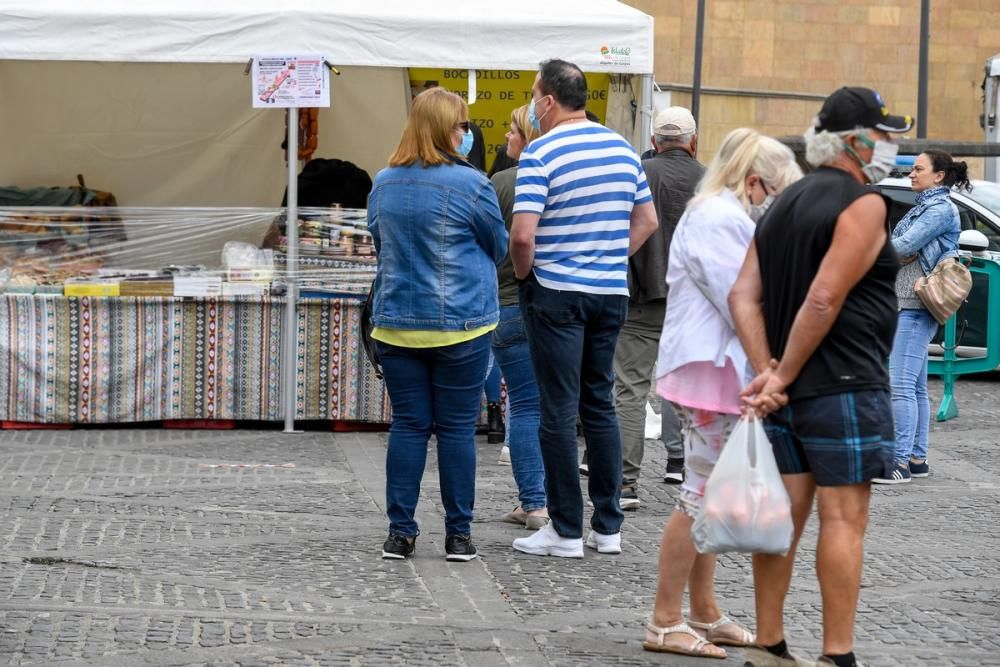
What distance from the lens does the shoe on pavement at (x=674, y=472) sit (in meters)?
7.98

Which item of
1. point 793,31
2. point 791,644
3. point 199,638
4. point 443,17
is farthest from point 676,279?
point 793,31

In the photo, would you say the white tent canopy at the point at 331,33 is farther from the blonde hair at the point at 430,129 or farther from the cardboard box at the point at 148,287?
the blonde hair at the point at 430,129

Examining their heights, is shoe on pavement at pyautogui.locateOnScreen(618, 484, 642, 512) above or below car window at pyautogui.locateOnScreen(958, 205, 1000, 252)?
below

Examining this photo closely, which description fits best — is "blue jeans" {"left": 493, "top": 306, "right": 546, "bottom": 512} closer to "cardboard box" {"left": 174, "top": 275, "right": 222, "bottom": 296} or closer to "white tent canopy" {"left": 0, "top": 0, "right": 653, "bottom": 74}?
"white tent canopy" {"left": 0, "top": 0, "right": 653, "bottom": 74}

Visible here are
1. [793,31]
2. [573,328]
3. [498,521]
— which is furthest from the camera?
[793,31]

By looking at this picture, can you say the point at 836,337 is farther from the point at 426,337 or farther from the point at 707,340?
the point at 426,337

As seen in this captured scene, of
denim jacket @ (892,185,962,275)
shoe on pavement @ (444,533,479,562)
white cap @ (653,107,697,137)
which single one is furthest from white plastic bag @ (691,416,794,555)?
denim jacket @ (892,185,962,275)

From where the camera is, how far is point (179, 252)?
9.59 metres

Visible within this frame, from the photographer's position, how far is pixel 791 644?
5.00 meters

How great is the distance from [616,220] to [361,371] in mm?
3866

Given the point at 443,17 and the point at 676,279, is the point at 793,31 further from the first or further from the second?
the point at 676,279

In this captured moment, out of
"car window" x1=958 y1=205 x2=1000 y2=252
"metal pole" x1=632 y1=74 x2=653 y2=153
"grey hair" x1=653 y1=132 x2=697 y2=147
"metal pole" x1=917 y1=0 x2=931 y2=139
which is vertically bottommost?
"car window" x1=958 y1=205 x2=1000 y2=252

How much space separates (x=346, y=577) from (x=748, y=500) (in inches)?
79.5

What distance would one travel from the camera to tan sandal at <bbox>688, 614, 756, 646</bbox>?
489cm
